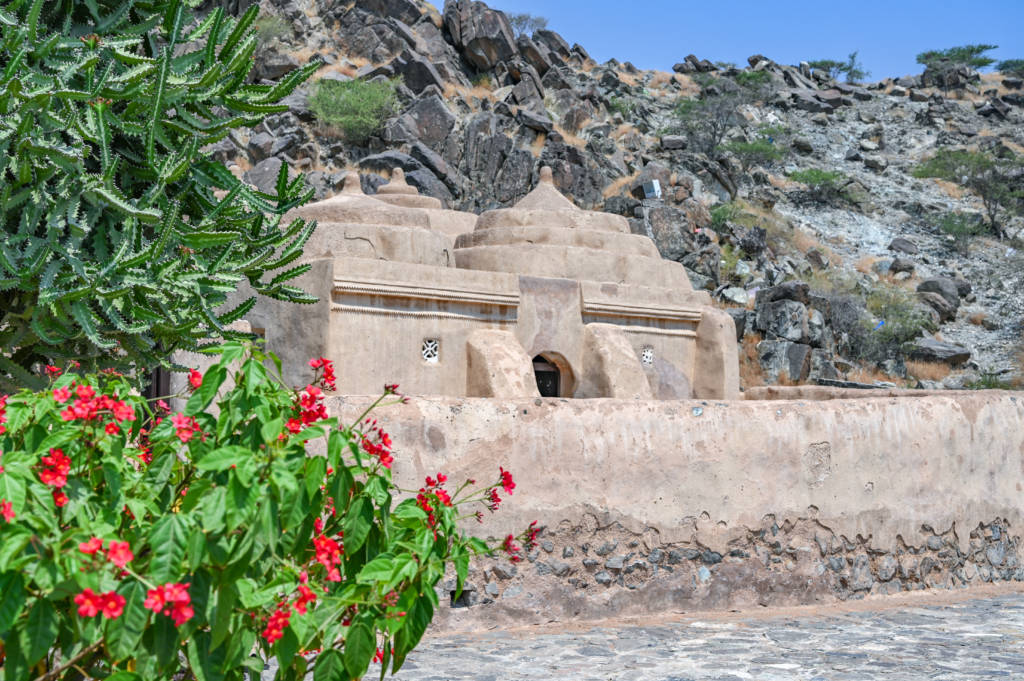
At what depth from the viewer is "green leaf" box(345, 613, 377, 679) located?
269 centimetres

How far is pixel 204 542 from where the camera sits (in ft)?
8.09

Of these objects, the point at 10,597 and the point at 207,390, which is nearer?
the point at 10,597

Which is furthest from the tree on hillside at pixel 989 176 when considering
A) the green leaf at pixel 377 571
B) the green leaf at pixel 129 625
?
the green leaf at pixel 129 625

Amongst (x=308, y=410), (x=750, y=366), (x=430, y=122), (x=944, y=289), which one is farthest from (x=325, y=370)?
(x=430, y=122)

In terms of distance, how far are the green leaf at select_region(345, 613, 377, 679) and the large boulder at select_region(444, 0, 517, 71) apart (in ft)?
158

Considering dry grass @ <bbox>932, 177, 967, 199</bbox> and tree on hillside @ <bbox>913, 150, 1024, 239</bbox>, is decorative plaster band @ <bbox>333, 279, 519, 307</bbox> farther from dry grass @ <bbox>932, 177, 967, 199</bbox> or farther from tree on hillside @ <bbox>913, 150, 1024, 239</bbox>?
dry grass @ <bbox>932, 177, 967, 199</bbox>

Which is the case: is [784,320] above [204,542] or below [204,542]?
above

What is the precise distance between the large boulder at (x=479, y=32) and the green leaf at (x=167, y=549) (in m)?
48.2

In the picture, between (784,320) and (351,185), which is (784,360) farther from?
(351,185)

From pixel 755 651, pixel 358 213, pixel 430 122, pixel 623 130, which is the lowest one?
pixel 755 651

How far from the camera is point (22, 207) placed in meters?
5.45

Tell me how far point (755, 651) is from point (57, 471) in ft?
14.7

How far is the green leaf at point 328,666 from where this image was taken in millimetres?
2730

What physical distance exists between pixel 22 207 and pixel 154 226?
72 cm
